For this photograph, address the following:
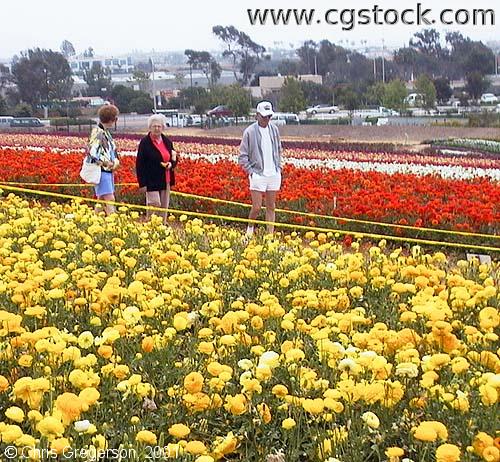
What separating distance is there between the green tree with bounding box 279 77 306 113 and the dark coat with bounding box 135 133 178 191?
49.3 meters

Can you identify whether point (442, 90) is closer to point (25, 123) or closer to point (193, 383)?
point (25, 123)

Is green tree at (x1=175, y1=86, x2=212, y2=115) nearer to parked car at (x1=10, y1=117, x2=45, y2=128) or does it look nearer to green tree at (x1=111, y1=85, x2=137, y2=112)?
green tree at (x1=111, y1=85, x2=137, y2=112)

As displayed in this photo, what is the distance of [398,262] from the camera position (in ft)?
16.7

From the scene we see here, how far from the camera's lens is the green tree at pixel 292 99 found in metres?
57.4

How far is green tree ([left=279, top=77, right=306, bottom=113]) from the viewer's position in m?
57.4

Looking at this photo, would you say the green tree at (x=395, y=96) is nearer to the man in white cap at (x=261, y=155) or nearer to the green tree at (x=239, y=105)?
the green tree at (x=239, y=105)

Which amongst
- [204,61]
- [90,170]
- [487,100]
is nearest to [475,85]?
[487,100]

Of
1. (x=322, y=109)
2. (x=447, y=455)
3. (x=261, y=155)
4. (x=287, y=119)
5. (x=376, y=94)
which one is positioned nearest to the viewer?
(x=447, y=455)

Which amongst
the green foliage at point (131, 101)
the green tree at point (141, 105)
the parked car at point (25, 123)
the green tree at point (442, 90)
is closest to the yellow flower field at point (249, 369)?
the parked car at point (25, 123)

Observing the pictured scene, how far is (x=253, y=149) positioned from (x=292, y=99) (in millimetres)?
49638

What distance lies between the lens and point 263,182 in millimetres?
8234

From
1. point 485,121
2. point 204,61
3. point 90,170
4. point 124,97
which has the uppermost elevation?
point 204,61

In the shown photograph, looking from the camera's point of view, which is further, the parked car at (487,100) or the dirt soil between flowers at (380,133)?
the parked car at (487,100)

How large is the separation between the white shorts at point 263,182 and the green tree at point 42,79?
6906 cm
